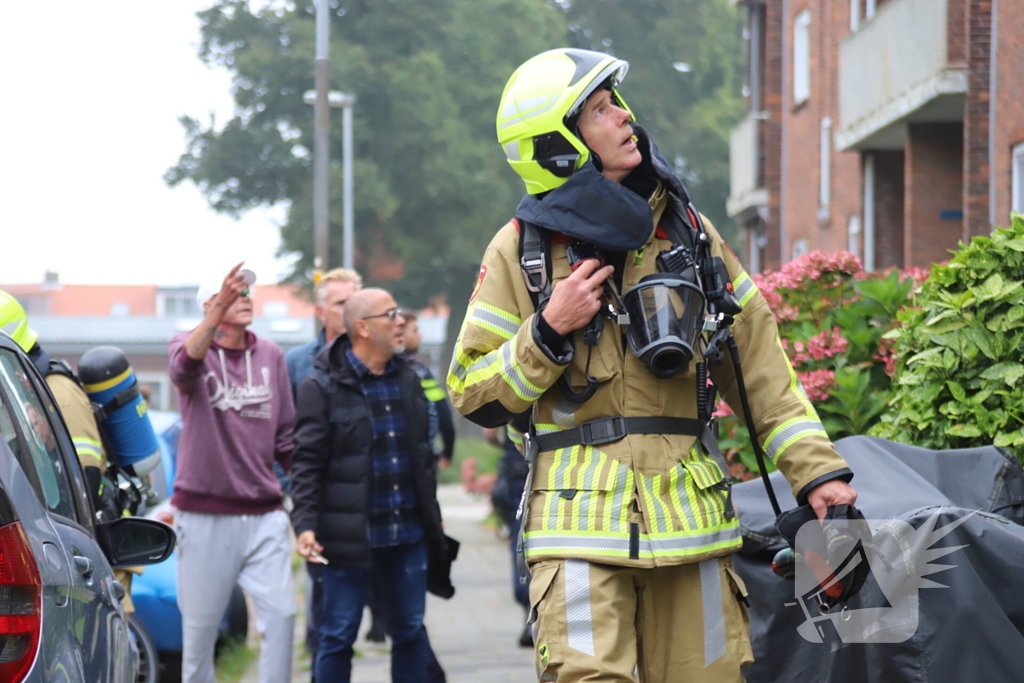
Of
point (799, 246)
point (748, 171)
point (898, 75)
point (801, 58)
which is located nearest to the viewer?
point (898, 75)

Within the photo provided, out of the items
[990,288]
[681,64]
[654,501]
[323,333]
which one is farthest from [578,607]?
[681,64]

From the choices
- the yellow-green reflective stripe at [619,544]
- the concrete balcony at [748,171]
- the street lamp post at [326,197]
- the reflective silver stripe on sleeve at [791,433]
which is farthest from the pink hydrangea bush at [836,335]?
the concrete balcony at [748,171]

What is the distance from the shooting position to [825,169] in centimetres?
2320

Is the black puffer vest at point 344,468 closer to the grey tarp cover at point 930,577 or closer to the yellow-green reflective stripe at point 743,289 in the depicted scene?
the grey tarp cover at point 930,577

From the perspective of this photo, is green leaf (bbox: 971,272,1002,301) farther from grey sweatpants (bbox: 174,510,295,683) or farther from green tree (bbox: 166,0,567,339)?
green tree (bbox: 166,0,567,339)

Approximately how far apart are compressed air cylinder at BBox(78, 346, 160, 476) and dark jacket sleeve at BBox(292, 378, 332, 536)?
725 millimetres

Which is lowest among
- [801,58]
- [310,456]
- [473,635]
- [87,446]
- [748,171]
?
[473,635]

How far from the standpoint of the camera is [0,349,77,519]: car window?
10.6ft

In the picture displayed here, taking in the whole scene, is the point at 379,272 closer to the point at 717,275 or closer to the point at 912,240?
the point at 912,240

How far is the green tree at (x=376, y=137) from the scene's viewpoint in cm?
4312

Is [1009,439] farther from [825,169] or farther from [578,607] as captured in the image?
[825,169]

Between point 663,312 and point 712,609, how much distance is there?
0.74 m

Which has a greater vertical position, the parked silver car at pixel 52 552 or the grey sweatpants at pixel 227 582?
the parked silver car at pixel 52 552

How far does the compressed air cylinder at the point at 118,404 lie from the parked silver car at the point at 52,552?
1428 mm
